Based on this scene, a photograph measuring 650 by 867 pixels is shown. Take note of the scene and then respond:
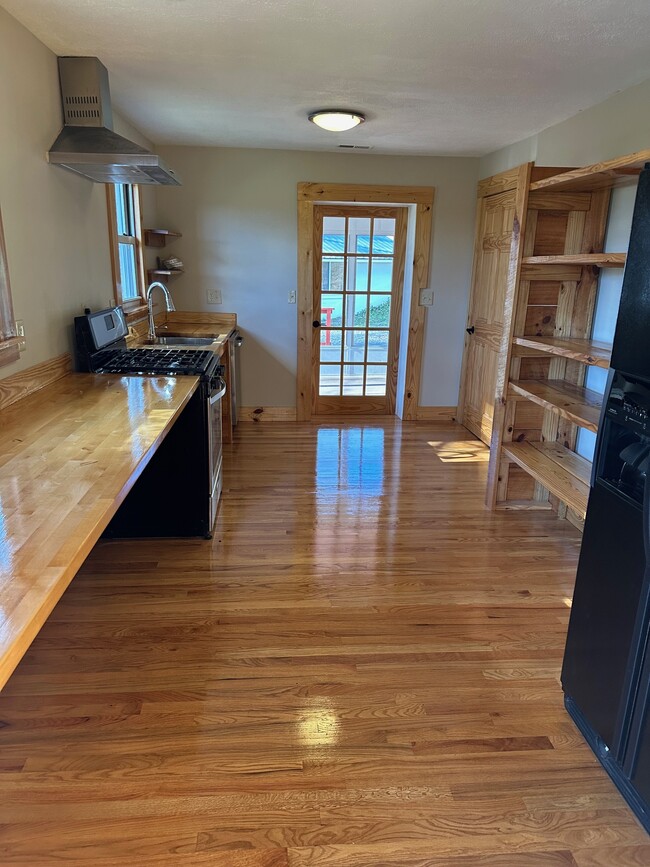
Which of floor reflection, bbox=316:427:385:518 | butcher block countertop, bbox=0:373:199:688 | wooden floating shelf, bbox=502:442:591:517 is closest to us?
butcher block countertop, bbox=0:373:199:688

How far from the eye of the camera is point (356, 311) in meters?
5.41

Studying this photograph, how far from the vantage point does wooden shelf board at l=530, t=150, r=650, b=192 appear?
7.12ft

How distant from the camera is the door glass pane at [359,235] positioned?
17.0 ft

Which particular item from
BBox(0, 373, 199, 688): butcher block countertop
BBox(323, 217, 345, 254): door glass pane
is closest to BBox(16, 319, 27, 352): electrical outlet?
BBox(0, 373, 199, 688): butcher block countertop

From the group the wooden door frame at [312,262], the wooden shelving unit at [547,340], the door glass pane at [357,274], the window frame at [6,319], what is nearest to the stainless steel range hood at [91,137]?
the window frame at [6,319]

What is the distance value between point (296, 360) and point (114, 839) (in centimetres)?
423

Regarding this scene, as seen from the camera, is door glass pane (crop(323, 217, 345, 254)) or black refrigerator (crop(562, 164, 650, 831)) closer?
black refrigerator (crop(562, 164, 650, 831))

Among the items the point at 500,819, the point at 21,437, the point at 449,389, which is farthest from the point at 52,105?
the point at 449,389

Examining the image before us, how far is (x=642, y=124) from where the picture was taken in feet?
9.16

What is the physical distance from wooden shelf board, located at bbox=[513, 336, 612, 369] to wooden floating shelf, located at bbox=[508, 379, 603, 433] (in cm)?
23

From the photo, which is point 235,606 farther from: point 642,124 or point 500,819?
Answer: point 642,124

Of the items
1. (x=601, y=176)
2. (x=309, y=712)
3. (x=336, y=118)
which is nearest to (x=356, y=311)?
(x=336, y=118)

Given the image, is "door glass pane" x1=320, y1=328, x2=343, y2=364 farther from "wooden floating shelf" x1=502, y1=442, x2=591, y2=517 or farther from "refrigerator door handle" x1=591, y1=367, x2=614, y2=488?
"refrigerator door handle" x1=591, y1=367, x2=614, y2=488

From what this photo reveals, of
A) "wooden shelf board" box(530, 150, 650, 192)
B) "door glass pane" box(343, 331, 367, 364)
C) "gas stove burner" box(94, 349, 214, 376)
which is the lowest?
"door glass pane" box(343, 331, 367, 364)
